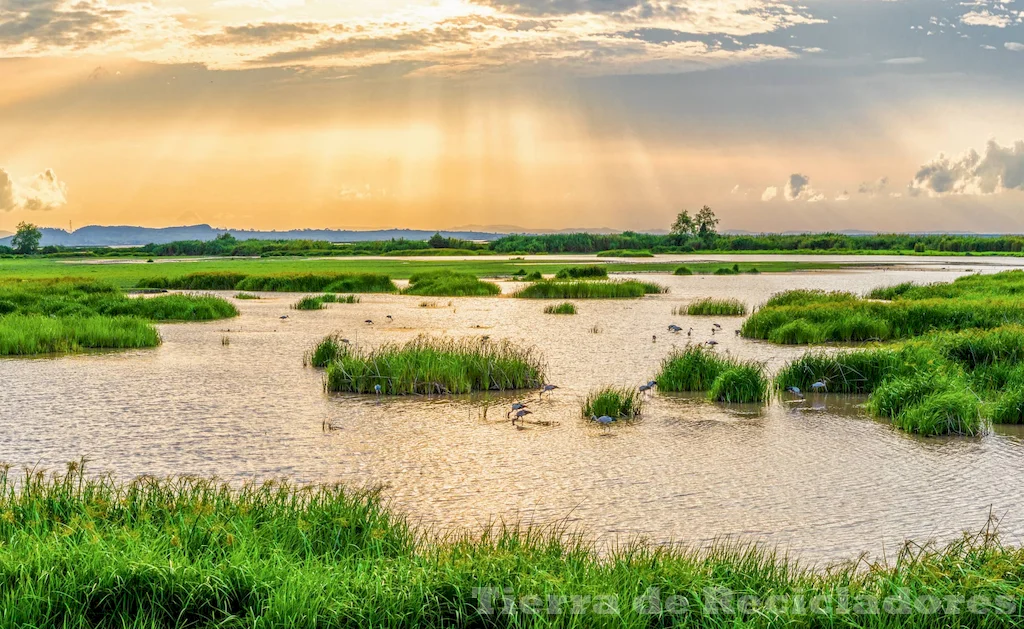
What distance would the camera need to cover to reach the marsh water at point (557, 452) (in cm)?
1053

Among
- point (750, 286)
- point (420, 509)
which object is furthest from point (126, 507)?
point (750, 286)

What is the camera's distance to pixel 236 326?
34688mm

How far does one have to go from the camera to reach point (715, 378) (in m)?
19.3

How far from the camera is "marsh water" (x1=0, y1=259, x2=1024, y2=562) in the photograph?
10531 millimetres

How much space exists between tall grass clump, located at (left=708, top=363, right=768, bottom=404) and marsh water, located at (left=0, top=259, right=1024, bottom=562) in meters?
0.55

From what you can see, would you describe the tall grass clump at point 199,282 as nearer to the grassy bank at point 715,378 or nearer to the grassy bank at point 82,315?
the grassy bank at point 82,315

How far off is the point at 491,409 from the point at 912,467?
7.95 meters

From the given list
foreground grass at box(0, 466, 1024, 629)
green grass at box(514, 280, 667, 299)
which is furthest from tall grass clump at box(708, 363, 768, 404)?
green grass at box(514, 280, 667, 299)

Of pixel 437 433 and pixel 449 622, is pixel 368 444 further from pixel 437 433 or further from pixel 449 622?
pixel 449 622

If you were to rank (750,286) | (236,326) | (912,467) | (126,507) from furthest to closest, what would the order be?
(750,286) < (236,326) < (912,467) < (126,507)

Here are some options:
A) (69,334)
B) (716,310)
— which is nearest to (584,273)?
(716,310)

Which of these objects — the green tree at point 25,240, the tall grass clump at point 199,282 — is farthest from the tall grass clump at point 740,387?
the green tree at point 25,240

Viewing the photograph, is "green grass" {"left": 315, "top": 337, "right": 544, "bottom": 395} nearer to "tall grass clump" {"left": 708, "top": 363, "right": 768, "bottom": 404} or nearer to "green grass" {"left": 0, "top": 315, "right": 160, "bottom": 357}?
"tall grass clump" {"left": 708, "top": 363, "right": 768, "bottom": 404}

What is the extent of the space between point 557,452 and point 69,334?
64.2 ft
